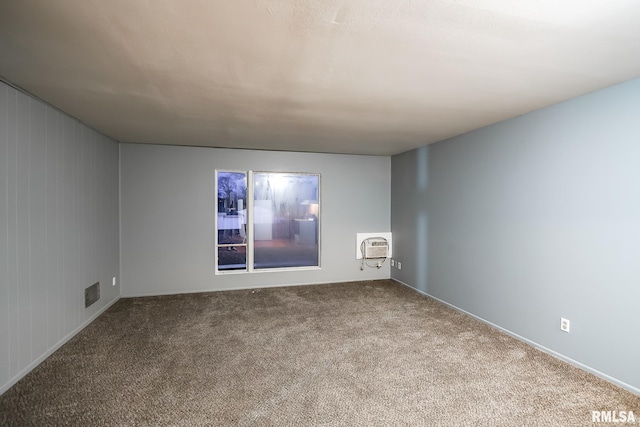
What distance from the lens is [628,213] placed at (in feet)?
7.87

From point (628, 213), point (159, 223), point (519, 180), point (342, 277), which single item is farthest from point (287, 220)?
point (628, 213)

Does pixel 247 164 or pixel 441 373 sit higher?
pixel 247 164

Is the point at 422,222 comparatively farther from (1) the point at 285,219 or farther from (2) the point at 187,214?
(2) the point at 187,214

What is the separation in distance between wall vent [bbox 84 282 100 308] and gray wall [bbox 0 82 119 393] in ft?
0.25

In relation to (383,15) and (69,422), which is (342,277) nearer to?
(69,422)

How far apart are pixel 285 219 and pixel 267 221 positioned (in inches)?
13.3

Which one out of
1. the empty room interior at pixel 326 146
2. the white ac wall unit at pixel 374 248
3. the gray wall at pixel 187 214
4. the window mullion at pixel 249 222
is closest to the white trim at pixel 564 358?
the empty room interior at pixel 326 146

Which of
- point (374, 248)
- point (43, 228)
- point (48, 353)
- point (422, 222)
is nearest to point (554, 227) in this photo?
point (422, 222)

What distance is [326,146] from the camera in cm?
499

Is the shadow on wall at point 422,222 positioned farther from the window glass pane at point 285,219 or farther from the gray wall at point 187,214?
the window glass pane at point 285,219

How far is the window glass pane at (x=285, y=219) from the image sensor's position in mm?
5441

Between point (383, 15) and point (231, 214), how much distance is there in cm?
422

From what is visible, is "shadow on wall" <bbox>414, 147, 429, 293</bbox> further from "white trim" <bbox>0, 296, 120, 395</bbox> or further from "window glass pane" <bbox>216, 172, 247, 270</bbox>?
"white trim" <bbox>0, 296, 120, 395</bbox>

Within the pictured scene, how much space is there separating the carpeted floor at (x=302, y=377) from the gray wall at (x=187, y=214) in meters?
1.02
